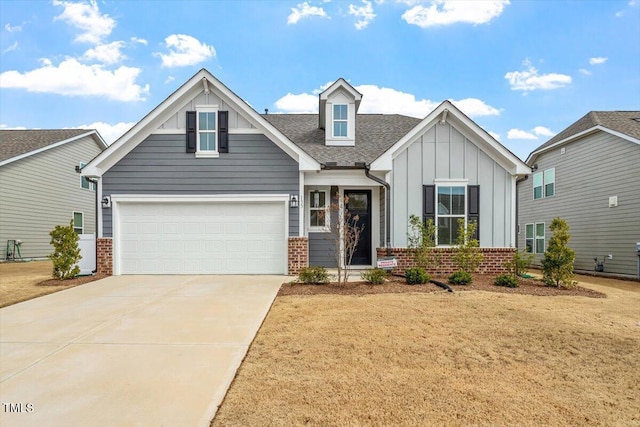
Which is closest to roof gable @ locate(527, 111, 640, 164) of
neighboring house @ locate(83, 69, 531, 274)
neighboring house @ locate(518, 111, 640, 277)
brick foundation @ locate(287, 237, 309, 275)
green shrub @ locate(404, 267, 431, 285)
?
neighboring house @ locate(518, 111, 640, 277)

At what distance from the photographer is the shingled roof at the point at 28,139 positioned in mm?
17328

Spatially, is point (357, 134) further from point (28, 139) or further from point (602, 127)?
point (28, 139)

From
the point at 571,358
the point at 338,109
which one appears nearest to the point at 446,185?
the point at 338,109

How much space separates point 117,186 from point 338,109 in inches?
289

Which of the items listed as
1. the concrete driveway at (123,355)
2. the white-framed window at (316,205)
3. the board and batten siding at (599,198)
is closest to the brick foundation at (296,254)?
the white-framed window at (316,205)

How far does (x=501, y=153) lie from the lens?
35.7 feet

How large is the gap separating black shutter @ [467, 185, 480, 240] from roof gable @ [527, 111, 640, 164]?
5972mm

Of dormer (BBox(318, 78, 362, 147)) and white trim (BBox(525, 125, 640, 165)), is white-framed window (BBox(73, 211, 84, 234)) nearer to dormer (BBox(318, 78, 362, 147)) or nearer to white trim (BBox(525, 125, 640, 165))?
dormer (BBox(318, 78, 362, 147))

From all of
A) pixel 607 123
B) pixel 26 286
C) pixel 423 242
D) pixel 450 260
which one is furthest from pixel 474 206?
pixel 26 286

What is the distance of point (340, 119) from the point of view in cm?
1283

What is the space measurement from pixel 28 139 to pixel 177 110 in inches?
527

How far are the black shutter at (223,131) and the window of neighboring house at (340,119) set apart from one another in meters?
3.76

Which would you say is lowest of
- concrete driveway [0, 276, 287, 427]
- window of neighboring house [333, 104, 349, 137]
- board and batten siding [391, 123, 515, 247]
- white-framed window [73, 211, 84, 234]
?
concrete driveway [0, 276, 287, 427]

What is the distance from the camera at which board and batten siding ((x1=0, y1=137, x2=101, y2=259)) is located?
54.6 ft
